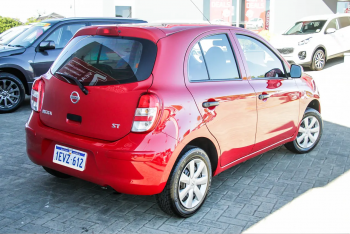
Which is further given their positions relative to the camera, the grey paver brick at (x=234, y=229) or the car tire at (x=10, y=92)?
the car tire at (x=10, y=92)

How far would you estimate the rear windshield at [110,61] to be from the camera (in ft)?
11.3

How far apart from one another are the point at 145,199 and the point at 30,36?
5553 mm

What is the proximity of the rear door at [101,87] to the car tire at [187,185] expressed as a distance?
586 mm

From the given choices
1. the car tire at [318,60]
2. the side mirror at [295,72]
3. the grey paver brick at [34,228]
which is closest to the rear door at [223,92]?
the side mirror at [295,72]

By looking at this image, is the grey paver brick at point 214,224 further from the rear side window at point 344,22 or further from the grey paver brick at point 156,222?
the rear side window at point 344,22

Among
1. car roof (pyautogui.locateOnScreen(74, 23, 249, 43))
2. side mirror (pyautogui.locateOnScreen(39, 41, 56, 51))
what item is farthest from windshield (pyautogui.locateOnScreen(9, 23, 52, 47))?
car roof (pyautogui.locateOnScreen(74, 23, 249, 43))

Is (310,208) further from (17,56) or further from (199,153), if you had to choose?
(17,56)

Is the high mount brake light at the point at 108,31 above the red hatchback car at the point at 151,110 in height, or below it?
above

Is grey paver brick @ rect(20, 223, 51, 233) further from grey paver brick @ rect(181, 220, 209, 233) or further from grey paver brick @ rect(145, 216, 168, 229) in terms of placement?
grey paver brick @ rect(181, 220, 209, 233)

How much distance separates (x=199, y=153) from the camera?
3.71 m

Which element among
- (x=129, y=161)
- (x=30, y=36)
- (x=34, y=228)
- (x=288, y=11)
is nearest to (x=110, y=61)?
(x=129, y=161)

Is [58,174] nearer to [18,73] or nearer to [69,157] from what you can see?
[69,157]

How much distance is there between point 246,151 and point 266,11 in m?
16.6

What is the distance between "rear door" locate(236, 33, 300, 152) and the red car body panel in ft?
0.47
